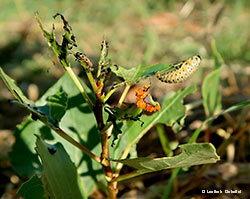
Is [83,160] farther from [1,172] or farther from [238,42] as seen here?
[238,42]

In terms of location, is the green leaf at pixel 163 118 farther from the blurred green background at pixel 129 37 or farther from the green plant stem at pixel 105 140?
the blurred green background at pixel 129 37

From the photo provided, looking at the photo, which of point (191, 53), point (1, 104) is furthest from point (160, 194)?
point (191, 53)

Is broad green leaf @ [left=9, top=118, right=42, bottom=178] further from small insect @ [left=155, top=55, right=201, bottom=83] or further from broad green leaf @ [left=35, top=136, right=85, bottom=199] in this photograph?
small insect @ [left=155, top=55, right=201, bottom=83]

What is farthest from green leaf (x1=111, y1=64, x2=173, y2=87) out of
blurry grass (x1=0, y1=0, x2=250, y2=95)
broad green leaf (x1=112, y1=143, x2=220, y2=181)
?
blurry grass (x1=0, y1=0, x2=250, y2=95)

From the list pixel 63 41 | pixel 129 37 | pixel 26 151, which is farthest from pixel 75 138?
pixel 129 37

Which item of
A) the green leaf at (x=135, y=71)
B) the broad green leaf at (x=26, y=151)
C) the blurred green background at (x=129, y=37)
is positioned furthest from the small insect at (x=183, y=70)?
the blurred green background at (x=129, y=37)
